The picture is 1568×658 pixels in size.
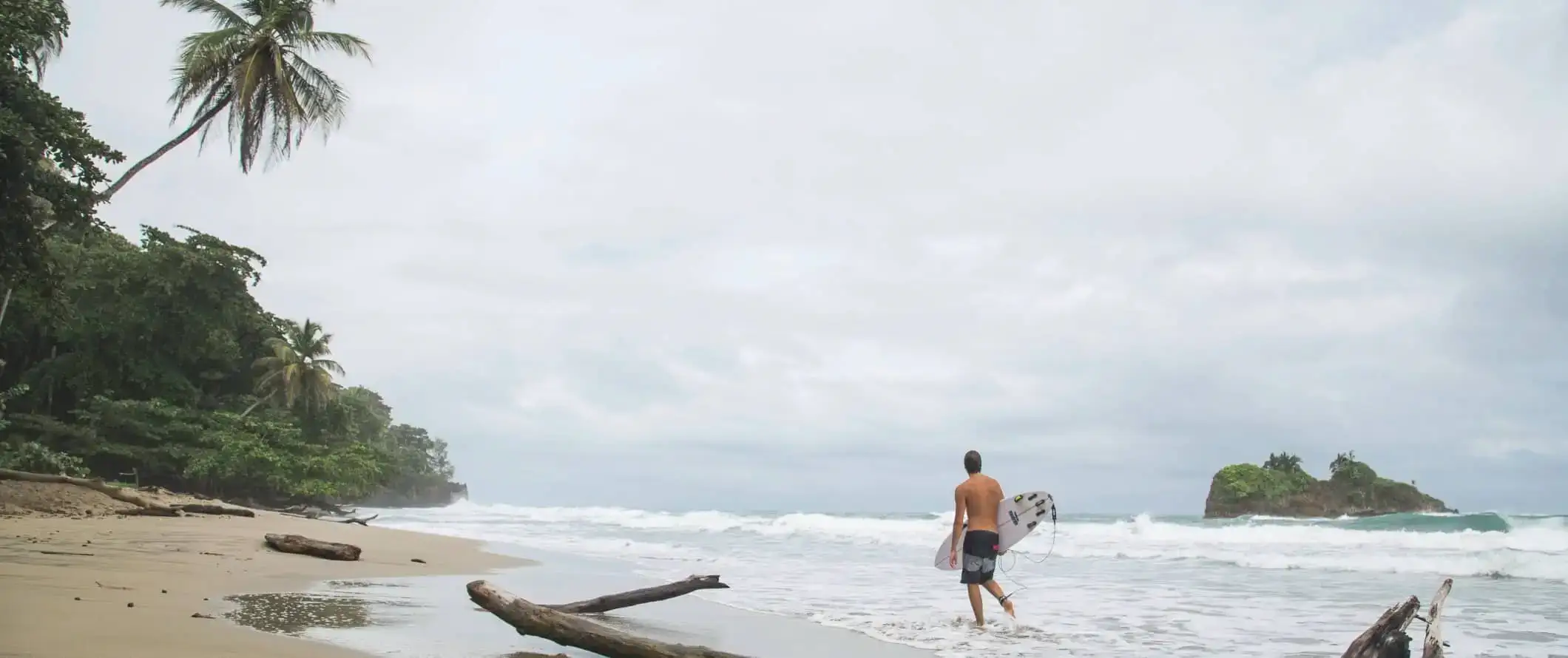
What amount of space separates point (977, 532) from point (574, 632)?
190 inches

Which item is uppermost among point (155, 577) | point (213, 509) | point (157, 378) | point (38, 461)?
point (157, 378)

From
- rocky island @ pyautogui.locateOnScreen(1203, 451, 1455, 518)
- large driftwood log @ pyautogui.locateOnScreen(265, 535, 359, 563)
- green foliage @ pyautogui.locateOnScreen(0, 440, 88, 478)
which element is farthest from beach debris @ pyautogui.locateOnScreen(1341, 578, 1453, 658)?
rocky island @ pyautogui.locateOnScreen(1203, 451, 1455, 518)

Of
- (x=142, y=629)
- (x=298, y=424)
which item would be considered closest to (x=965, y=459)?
(x=142, y=629)

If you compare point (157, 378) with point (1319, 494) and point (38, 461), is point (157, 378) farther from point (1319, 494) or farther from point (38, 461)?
point (1319, 494)

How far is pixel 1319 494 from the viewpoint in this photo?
185 feet

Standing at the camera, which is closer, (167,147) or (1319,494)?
(167,147)

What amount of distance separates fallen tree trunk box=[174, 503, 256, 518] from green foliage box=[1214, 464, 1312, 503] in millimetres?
58235

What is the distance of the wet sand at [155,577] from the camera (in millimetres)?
4422

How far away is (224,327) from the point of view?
29.0 metres

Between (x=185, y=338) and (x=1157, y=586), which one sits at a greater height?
(x=185, y=338)

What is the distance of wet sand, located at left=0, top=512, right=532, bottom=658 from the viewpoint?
14.5 ft

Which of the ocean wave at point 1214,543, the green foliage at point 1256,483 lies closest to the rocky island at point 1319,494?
the green foliage at point 1256,483

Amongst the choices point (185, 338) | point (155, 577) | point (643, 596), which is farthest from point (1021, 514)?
point (185, 338)

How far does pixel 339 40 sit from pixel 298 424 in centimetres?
1812
